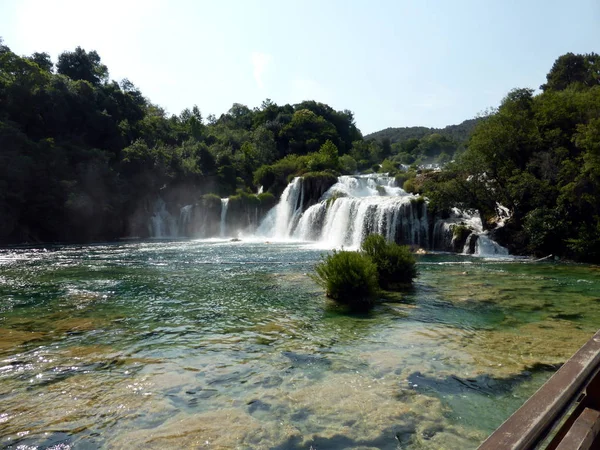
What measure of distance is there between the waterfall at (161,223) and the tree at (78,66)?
82.8 ft

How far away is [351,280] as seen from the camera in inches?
415

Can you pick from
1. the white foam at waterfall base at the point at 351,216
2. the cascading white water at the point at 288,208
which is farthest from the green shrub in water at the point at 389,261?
the cascading white water at the point at 288,208

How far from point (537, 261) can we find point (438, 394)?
1743cm

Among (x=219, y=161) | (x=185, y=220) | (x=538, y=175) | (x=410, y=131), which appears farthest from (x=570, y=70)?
(x=410, y=131)

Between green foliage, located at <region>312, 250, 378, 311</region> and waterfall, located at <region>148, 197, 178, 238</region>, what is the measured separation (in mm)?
35614

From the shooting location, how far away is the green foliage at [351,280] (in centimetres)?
1057

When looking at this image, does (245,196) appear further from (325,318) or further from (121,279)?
(325,318)

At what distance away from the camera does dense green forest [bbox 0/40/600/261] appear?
2083cm

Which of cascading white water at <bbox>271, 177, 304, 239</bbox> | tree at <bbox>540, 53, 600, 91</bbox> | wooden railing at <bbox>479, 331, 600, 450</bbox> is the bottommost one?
wooden railing at <bbox>479, 331, 600, 450</bbox>

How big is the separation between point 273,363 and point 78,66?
208 ft

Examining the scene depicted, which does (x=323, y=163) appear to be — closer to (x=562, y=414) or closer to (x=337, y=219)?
(x=337, y=219)

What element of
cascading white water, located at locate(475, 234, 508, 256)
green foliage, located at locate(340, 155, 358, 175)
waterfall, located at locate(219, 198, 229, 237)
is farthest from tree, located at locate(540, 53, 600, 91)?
waterfall, located at locate(219, 198, 229, 237)

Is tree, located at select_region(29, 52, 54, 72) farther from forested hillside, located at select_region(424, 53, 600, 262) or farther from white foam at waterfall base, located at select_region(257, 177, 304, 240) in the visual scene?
forested hillside, located at select_region(424, 53, 600, 262)

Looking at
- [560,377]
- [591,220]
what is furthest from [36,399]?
[591,220]
